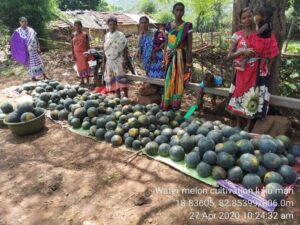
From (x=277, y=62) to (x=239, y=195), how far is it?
8.04 feet

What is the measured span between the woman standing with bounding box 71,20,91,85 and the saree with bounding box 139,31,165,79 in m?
2.22

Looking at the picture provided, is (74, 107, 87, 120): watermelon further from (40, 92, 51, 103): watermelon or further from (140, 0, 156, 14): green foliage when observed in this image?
(140, 0, 156, 14): green foliage

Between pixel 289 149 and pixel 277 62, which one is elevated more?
pixel 277 62

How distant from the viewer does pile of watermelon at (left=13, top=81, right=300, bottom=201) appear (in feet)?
10.5

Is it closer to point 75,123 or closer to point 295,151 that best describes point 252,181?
point 295,151

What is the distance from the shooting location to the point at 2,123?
218 inches

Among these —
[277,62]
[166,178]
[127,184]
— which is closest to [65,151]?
[127,184]

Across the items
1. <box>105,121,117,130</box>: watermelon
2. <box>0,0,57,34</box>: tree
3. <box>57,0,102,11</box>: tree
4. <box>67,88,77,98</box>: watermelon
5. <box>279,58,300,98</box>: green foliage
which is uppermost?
<box>57,0,102,11</box>: tree

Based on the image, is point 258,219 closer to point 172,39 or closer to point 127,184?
point 127,184

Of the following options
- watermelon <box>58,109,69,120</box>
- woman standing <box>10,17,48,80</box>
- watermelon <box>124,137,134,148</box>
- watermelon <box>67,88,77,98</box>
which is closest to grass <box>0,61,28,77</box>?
woman standing <box>10,17,48,80</box>

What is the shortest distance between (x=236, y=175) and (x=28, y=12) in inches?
490

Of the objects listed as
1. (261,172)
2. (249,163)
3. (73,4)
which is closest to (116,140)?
(249,163)

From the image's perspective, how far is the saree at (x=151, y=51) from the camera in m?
5.50

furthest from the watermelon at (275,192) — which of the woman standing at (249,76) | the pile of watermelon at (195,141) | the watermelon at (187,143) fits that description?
the woman standing at (249,76)
